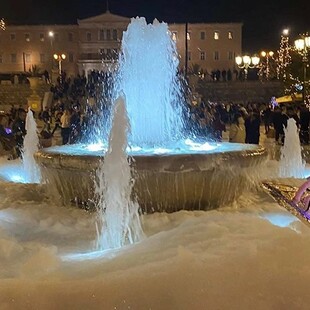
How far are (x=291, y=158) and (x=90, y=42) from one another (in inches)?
2992

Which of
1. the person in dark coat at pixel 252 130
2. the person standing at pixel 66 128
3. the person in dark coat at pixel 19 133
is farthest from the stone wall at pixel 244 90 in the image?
the person in dark coat at pixel 19 133

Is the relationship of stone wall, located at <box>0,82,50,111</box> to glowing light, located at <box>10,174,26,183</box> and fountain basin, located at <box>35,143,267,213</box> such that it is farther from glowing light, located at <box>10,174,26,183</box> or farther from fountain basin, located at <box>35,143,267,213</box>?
fountain basin, located at <box>35,143,267,213</box>

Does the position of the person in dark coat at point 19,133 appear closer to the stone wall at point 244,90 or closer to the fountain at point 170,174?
the fountain at point 170,174

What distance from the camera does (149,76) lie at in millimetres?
10914

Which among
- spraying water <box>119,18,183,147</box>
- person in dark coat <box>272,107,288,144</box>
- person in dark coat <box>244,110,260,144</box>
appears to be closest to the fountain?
spraying water <box>119,18,183,147</box>

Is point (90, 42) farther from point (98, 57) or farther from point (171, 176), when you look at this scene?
point (171, 176)

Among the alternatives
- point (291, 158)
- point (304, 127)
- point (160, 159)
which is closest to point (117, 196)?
point (160, 159)

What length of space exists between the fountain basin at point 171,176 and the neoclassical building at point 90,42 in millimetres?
78372

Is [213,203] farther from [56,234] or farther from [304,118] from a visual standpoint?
[304,118]

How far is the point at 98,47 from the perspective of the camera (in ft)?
279

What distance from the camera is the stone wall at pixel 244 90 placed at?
160 ft

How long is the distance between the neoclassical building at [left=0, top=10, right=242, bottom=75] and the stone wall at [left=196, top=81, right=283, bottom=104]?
3549 cm

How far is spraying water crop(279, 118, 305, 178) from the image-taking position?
11.4m

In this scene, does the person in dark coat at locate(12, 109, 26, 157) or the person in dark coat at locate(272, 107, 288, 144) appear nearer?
the person in dark coat at locate(12, 109, 26, 157)
